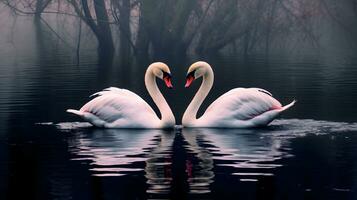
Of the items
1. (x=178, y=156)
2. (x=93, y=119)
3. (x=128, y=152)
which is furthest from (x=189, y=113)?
(x=178, y=156)

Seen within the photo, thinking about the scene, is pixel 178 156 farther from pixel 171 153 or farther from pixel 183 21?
pixel 183 21

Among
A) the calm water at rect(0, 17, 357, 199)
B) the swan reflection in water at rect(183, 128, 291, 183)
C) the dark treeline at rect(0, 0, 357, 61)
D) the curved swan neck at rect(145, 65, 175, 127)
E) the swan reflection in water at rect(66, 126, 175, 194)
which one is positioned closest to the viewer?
the calm water at rect(0, 17, 357, 199)

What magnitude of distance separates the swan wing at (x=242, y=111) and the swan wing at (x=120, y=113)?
78cm

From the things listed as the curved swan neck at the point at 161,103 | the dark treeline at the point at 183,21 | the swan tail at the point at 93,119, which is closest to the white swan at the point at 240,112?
the curved swan neck at the point at 161,103

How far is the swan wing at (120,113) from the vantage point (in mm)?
13789

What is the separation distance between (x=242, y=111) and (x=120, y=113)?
64.9 inches

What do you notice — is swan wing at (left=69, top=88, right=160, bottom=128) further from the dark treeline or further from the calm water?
the dark treeline

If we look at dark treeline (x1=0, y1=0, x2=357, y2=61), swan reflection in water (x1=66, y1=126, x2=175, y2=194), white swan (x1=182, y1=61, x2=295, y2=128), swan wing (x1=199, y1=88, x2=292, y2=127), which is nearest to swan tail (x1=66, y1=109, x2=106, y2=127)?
swan reflection in water (x1=66, y1=126, x2=175, y2=194)

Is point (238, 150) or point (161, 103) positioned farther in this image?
point (161, 103)

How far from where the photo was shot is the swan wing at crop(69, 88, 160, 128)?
13789mm

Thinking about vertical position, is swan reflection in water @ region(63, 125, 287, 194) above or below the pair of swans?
below

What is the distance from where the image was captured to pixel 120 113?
548 inches

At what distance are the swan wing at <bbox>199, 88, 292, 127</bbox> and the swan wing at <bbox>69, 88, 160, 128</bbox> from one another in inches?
30.9

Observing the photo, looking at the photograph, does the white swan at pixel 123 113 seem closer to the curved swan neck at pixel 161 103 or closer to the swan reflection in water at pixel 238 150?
the curved swan neck at pixel 161 103
